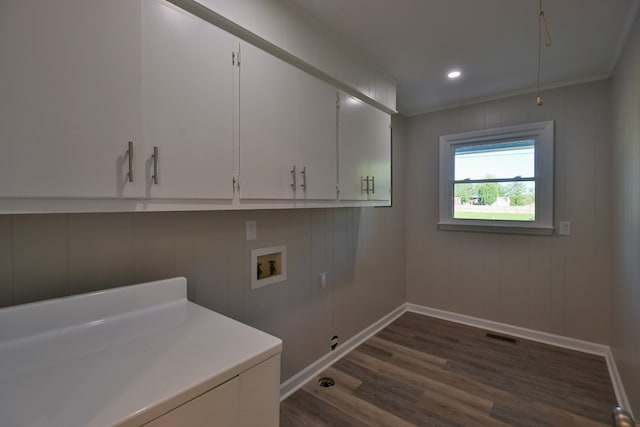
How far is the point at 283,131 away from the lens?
65.7 inches

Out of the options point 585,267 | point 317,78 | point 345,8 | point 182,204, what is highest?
point 345,8

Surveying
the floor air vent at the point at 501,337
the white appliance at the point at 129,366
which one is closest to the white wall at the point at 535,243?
the floor air vent at the point at 501,337

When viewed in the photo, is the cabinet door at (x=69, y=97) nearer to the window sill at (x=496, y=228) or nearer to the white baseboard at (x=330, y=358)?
the white baseboard at (x=330, y=358)

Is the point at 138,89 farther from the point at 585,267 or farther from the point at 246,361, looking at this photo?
the point at 585,267

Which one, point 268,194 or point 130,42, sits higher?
point 130,42

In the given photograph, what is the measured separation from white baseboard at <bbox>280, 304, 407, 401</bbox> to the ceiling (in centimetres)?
240

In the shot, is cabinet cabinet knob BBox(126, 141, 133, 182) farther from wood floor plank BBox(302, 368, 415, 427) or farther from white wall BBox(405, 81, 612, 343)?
white wall BBox(405, 81, 612, 343)

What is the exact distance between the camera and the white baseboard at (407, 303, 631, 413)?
2277mm

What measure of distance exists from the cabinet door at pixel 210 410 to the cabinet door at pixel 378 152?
1.80 metres

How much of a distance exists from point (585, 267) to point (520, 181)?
37.6 inches

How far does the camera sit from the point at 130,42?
1.07m

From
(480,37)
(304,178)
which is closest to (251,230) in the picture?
(304,178)

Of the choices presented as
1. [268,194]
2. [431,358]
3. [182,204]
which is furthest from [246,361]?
[431,358]

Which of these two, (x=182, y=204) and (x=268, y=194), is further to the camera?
(x=268, y=194)
